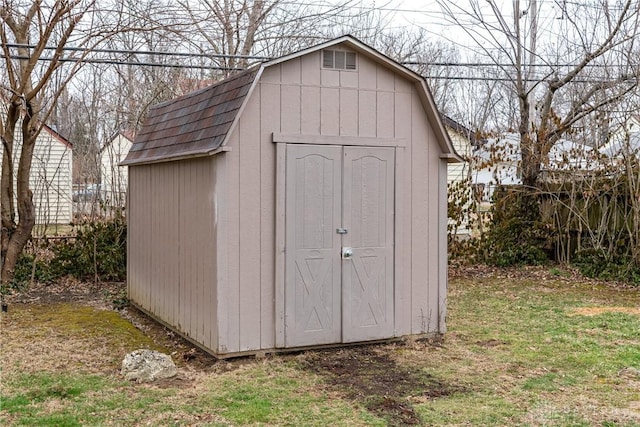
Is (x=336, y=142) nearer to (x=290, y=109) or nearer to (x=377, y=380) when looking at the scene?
(x=290, y=109)

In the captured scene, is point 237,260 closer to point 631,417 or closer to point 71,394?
point 71,394

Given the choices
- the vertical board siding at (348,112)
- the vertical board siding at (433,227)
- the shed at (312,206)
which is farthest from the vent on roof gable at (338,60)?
the vertical board siding at (433,227)

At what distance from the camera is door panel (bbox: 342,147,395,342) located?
20.4ft

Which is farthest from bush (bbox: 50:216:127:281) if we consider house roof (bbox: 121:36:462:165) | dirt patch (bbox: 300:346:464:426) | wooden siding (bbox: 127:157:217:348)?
dirt patch (bbox: 300:346:464:426)

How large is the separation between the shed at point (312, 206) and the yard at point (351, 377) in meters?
0.30

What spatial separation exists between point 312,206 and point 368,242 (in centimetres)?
65

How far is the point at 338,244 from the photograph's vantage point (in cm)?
617

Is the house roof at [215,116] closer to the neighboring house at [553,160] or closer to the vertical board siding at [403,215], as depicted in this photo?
the vertical board siding at [403,215]

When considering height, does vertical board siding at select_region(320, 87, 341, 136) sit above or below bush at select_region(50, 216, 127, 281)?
above

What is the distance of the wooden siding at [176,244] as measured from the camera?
6.01 m

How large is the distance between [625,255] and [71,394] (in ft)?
27.9

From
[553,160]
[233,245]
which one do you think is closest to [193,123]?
[233,245]

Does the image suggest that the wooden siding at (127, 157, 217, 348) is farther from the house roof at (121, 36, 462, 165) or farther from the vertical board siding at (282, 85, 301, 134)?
the vertical board siding at (282, 85, 301, 134)

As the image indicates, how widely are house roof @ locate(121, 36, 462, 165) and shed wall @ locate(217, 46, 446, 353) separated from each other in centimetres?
11
